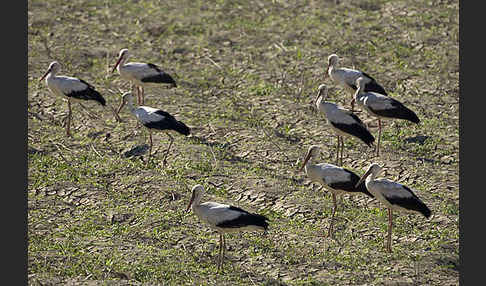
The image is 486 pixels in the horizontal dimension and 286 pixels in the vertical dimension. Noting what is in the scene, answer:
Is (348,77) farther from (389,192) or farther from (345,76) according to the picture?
(389,192)

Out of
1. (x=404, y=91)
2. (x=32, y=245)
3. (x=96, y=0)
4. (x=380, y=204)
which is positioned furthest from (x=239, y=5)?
(x=32, y=245)

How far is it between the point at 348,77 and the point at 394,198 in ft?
15.5

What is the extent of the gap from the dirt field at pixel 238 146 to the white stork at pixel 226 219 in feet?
1.70

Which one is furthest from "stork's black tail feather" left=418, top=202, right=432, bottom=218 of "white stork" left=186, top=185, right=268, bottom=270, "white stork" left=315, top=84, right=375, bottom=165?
"white stork" left=315, top=84, right=375, bottom=165

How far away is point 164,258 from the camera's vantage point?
12.1 meters

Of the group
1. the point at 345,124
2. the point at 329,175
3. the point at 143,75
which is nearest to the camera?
the point at 329,175

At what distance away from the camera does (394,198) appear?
12.2 metres

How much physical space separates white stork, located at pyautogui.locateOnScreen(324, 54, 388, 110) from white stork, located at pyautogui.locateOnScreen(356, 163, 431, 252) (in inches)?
156

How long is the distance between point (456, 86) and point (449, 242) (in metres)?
6.14

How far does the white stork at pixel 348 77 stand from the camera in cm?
1616

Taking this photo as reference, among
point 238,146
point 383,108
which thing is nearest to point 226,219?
point 238,146

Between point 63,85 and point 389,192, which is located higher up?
point 389,192

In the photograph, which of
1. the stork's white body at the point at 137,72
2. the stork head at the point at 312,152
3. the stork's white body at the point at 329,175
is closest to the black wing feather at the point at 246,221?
the stork's white body at the point at 329,175

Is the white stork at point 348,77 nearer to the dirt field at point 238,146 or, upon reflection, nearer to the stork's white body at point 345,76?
the stork's white body at point 345,76
